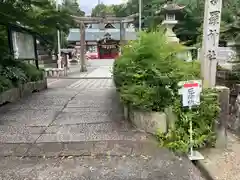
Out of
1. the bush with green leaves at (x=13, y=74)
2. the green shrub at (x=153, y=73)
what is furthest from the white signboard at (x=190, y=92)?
the bush with green leaves at (x=13, y=74)

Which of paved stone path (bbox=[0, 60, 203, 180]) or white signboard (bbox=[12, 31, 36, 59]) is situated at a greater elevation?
white signboard (bbox=[12, 31, 36, 59])

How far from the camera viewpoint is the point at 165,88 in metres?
4.02

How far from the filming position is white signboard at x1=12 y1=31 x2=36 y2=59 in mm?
8625

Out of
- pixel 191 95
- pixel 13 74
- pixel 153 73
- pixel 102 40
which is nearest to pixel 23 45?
pixel 13 74

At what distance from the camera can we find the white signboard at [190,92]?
3.62 m

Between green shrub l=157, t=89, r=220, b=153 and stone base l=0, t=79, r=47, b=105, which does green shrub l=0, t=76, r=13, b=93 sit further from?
green shrub l=157, t=89, r=220, b=153

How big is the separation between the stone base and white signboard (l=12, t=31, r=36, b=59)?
3.47ft

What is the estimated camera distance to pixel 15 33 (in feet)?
28.4

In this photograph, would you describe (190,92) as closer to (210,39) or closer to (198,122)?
(198,122)

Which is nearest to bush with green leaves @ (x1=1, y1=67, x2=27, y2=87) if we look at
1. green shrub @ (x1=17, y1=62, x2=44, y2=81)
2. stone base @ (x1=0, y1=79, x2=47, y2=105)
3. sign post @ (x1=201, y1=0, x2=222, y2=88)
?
stone base @ (x1=0, y1=79, x2=47, y2=105)

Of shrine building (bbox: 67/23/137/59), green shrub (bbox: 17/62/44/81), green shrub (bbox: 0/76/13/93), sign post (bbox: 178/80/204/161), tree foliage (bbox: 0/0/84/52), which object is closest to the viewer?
sign post (bbox: 178/80/204/161)

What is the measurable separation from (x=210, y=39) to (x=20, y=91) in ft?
18.9

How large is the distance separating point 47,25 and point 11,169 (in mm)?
6465

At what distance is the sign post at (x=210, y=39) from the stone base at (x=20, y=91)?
482cm
